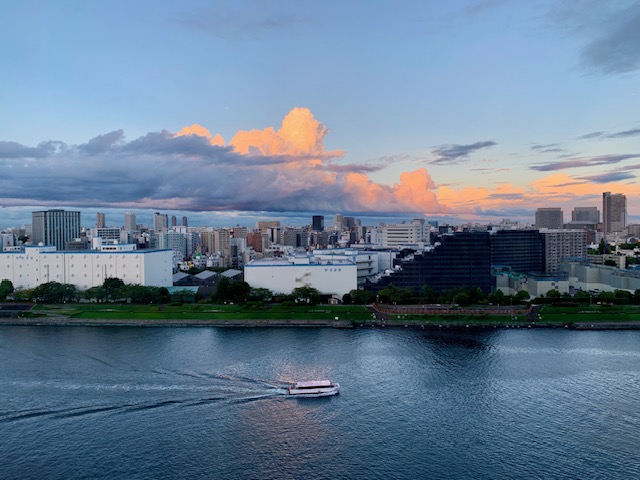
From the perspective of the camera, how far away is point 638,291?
20328 mm

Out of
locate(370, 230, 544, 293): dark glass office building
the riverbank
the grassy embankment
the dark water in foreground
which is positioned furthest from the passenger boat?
locate(370, 230, 544, 293): dark glass office building

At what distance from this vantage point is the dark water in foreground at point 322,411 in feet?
25.3

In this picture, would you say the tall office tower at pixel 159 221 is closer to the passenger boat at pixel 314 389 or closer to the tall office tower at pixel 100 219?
the tall office tower at pixel 100 219

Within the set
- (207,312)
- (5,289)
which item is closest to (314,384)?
(207,312)

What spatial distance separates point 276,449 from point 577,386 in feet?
22.2

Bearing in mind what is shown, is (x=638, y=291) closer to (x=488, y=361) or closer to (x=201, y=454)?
(x=488, y=361)

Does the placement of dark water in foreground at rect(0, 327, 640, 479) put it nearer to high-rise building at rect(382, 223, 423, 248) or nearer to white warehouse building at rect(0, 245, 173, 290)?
white warehouse building at rect(0, 245, 173, 290)

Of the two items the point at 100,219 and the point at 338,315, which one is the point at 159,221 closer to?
the point at 100,219

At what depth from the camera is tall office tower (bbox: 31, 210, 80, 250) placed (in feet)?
174

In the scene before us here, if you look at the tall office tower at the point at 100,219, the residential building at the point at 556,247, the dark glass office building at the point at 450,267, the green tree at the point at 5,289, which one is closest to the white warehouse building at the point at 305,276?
the dark glass office building at the point at 450,267

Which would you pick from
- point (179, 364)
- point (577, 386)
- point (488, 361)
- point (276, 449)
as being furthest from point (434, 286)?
point (276, 449)

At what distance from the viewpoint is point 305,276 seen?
22.6m

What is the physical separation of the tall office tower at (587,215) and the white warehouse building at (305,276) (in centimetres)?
5698

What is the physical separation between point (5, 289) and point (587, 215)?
68544mm
